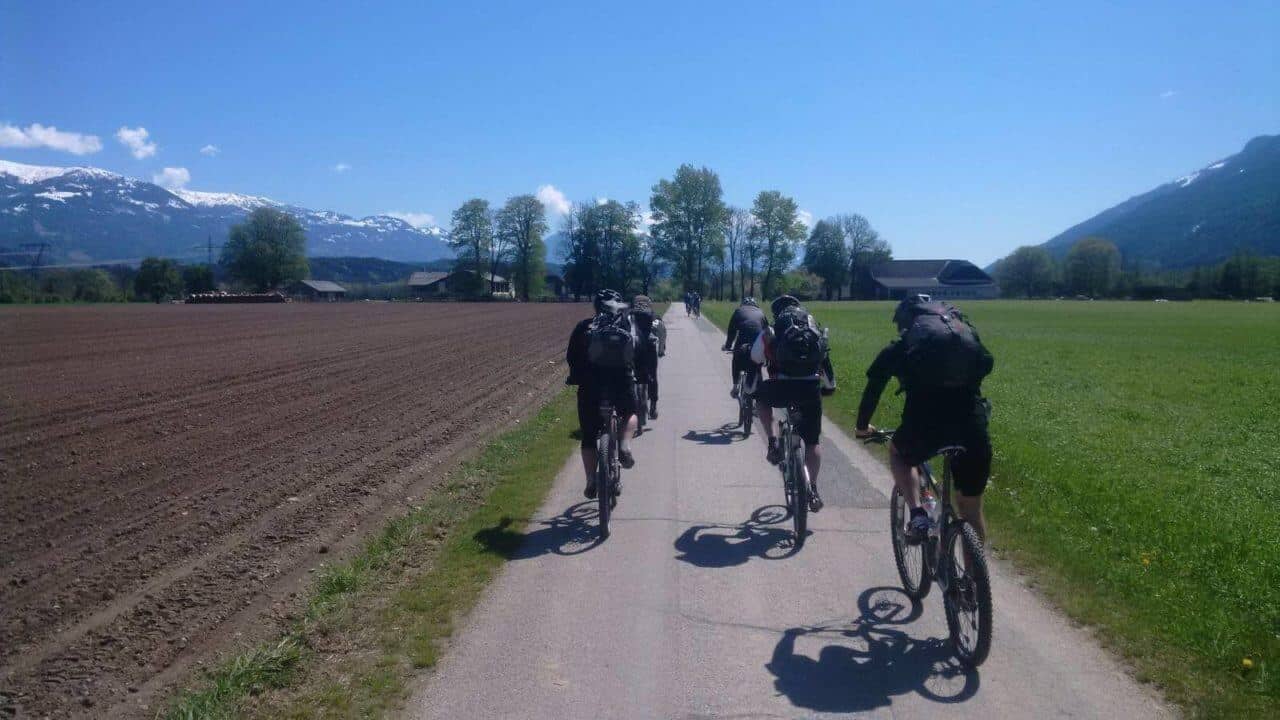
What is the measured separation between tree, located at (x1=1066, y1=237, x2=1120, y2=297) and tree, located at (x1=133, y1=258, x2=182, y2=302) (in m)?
122

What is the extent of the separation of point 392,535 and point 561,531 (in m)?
1.32

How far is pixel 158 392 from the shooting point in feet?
51.4

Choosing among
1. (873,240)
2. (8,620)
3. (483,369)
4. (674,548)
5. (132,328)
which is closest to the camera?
(8,620)

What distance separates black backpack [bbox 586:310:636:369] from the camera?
640cm

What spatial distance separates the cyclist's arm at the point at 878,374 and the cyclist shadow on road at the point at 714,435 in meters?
5.78

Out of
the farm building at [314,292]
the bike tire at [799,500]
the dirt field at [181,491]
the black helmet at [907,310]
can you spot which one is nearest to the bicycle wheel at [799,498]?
the bike tire at [799,500]

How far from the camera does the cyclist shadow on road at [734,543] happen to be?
5.94m

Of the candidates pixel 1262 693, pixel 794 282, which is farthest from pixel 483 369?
pixel 794 282

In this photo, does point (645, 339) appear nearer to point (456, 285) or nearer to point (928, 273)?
point (456, 285)

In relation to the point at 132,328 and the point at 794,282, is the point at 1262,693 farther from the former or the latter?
the point at 794,282

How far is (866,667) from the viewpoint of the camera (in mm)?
4195

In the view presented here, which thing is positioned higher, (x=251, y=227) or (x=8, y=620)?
(x=251, y=227)

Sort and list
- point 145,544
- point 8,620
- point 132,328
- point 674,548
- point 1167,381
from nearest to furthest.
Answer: point 8,620 < point 674,548 < point 145,544 < point 1167,381 < point 132,328

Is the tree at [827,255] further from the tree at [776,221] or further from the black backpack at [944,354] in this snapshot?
the black backpack at [944,354]
